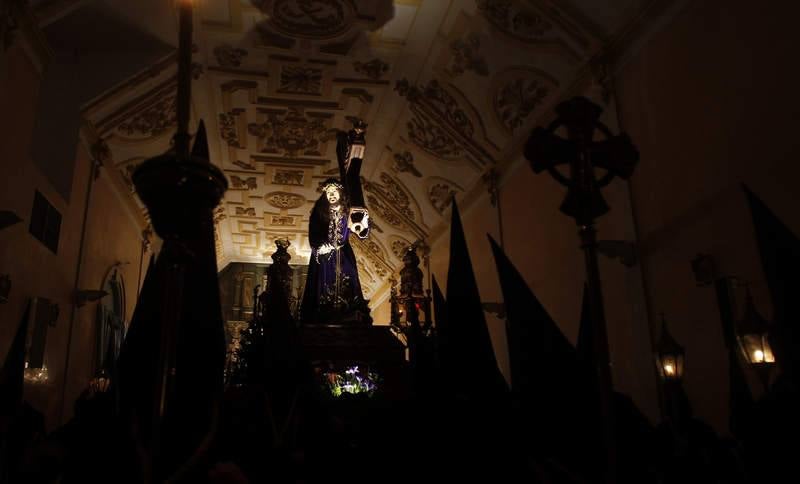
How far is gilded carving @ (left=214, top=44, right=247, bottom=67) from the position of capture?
980cm

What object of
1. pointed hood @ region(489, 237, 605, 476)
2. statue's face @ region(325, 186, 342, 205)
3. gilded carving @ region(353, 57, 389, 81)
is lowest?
pointed hood @ region(489, 237, 605, 476)

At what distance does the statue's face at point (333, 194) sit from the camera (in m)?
9.34

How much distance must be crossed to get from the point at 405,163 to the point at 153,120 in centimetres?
464

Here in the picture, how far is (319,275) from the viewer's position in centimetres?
925

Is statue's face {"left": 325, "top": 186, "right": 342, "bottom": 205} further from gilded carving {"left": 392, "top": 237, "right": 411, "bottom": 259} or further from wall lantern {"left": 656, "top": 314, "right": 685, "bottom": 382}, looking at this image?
gilded carving {"left": 392, "top": 237, "right": 411, "bottom": 259}

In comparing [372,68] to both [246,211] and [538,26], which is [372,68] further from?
[246,211]

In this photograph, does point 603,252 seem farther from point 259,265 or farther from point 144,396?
point 259,265

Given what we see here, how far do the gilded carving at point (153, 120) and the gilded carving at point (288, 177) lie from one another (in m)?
3.85

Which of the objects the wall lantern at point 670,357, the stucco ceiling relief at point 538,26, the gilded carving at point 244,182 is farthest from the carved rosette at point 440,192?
the wall lantern at point 670,357

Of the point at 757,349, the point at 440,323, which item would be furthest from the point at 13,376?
the point at 757,349

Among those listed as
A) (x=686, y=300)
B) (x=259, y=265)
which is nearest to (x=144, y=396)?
(x=686, y=300)

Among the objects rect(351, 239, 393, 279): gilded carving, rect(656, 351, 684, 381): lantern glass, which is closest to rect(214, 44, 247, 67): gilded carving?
rect(351, 239, 393, 279): gilded carving

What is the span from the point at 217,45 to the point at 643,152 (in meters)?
6.43

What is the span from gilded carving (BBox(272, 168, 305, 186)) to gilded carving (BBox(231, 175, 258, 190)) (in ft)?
1.56
